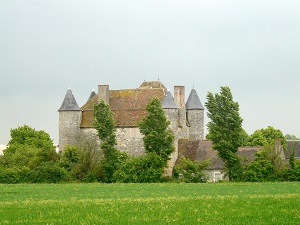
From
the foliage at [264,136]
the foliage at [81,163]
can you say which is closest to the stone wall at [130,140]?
the foliage at [81,163]

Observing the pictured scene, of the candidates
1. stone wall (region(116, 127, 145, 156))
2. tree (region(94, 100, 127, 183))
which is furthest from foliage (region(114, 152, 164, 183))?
stone wall (region(116, 127, 145, 156))

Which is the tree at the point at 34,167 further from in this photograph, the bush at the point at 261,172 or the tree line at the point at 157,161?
the bush at the point at 261,172

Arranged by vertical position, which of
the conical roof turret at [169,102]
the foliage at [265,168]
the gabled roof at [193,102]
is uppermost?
the gabled roof at [193,102]

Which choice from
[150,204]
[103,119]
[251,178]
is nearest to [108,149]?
[103,119]

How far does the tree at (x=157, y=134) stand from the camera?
69.5m

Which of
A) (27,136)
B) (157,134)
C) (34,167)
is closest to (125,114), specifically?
(157,134)

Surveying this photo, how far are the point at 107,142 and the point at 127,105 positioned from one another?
10.9 metres

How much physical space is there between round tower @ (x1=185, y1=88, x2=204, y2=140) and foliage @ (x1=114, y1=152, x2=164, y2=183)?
21.1 m

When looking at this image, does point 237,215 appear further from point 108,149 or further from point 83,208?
point 108,149

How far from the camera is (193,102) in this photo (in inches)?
3553

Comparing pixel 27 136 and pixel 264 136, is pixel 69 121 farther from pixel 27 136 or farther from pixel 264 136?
pixel 264 136

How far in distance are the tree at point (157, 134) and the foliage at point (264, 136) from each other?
156 feet

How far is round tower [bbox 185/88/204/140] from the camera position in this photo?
89.2 metres

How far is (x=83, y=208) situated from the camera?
27172 mm
